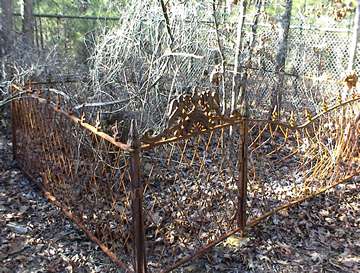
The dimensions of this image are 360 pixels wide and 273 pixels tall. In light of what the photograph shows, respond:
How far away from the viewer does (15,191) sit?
375 centimetres

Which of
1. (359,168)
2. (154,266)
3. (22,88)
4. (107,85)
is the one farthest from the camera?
(107,85)

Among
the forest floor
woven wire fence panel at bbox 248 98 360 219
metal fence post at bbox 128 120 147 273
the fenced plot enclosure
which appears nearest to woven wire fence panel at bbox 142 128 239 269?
the fenced plot enclosure

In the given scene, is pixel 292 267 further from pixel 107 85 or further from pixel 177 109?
pixel 107 85

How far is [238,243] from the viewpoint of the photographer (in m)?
3.05

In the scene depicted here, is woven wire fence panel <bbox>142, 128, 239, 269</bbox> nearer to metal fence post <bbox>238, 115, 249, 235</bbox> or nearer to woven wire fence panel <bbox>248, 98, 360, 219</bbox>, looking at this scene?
metal fence post <bbox>238, 115, 249, 235</bbox>

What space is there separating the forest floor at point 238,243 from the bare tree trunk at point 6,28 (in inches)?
82.7

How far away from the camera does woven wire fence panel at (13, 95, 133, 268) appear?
2887 mm

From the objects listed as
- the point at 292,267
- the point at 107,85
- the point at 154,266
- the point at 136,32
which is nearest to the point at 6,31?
the point at 107,85

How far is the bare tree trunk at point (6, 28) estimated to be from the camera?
5.02m

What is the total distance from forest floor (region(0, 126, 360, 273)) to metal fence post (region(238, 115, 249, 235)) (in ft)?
0.62

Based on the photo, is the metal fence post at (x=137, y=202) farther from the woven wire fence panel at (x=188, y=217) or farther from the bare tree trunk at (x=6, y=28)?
the bare tree trunk at (x=6, y=28)

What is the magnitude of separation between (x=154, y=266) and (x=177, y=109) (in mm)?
1148

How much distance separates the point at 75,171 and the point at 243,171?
129cm

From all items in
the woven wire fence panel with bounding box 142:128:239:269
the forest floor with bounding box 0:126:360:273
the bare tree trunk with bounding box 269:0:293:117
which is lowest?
the forest floor with bounding box 0:126:360:273
